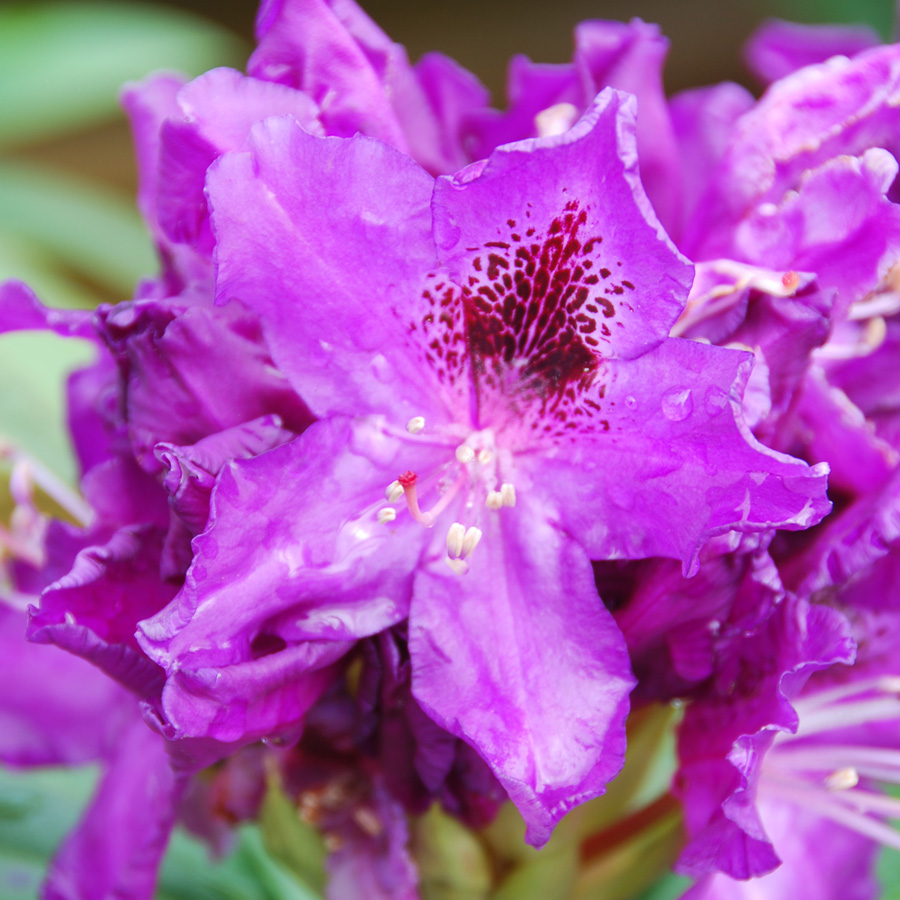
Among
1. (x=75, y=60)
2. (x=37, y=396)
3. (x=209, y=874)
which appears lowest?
(x=209, y=874)

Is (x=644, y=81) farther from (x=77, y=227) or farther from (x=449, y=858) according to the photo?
(x=77, y=227)

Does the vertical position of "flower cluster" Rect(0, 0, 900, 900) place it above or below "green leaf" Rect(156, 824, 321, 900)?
above

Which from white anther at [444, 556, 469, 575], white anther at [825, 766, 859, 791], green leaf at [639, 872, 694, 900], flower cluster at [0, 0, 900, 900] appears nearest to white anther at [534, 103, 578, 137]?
flower cluster at [0, 0, 900, 900]

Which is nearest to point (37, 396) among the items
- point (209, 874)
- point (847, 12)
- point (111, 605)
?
point (209, 874)

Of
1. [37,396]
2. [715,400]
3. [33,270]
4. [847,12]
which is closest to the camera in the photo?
[715,400]

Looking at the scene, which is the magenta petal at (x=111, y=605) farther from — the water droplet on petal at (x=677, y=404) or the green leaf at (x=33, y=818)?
the green leaf at (x=33, y=818)

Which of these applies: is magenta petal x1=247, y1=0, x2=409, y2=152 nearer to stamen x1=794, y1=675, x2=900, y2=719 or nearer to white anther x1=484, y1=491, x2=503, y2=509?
white anther x1=484, y1=491, x2=503, y2=509
